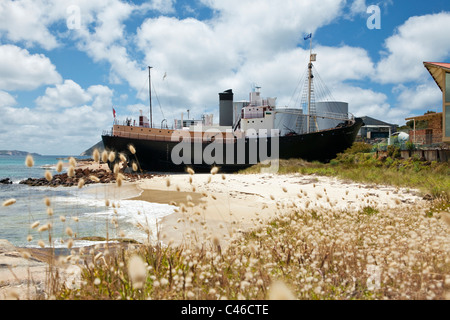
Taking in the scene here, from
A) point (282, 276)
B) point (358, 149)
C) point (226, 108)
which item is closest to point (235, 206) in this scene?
point (282, 276)

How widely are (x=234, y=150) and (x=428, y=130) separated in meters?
18.6

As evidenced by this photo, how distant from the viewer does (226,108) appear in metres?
36.5

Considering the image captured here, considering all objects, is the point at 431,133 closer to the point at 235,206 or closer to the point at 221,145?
the point at 221,145

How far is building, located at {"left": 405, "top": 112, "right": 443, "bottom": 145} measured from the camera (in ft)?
84.2

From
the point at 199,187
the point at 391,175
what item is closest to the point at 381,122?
the point at 391,175

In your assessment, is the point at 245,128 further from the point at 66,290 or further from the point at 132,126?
the point at 66,290

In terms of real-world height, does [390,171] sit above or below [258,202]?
above

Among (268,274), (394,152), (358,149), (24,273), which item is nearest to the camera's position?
(268,274)

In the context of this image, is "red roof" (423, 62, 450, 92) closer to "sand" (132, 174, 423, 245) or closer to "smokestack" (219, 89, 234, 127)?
"sand" (132, 174, 423, 245)

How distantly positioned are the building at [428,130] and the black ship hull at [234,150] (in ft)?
17.5

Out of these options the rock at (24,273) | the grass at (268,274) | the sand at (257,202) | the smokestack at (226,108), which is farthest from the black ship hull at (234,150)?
the grass at (268,274)

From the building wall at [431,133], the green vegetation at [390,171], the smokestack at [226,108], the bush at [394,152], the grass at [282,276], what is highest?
the smokestack at [226,108]

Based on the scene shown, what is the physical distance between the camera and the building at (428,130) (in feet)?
84.2

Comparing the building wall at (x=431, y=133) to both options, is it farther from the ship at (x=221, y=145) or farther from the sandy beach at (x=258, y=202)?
the sandy beach at (x=258, y=202)
